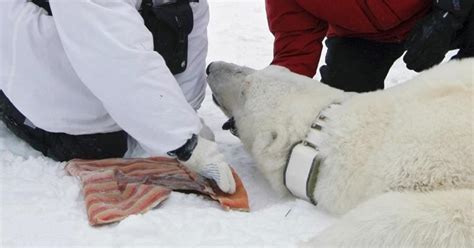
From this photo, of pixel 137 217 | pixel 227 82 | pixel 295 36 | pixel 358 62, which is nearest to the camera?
pixel 137 217

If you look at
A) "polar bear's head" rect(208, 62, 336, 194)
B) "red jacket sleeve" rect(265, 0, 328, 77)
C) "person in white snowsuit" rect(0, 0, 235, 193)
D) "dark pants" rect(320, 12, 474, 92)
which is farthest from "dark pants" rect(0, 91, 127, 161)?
"dark pants" rect(320, 12, 474, 92)

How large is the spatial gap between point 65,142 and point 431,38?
1869mm

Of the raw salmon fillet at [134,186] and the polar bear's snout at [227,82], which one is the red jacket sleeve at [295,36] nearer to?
the polar bear's snout at [227,82]

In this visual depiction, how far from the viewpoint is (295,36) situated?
3.46 meters

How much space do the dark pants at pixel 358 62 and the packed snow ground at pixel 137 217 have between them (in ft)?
3.35

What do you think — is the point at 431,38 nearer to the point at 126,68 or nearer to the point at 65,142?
the point at 126,68

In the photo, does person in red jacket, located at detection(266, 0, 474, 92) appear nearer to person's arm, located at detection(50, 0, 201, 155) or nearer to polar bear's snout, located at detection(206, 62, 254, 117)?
polar bear's snout, located at detection(206, 62, 254, 117)

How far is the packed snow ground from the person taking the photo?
2010mm

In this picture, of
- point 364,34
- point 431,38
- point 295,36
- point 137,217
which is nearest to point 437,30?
point 431,38

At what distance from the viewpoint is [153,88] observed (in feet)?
7.73

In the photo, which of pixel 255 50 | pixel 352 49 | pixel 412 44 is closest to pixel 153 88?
pixel 412 44

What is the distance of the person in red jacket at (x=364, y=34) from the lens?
303cm

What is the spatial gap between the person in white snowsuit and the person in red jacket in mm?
591

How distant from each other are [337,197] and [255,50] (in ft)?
10.2
